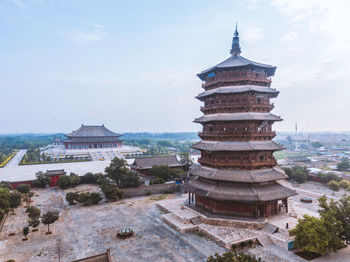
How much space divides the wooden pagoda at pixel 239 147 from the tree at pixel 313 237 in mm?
4656

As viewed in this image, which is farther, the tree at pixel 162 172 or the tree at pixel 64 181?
the tree at pixel 162 172

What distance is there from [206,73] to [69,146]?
7280cm

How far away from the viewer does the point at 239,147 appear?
2411cm

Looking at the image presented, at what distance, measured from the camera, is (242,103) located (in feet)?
84.3

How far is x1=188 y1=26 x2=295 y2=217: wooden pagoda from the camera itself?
2355cm

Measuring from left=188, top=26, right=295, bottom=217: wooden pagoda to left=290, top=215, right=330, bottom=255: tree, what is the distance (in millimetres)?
4656

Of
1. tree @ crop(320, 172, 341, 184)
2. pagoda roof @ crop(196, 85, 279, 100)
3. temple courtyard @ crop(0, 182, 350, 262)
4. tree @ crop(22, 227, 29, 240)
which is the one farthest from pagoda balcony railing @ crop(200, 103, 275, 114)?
tree @ crop(320, 172, 341, 184)

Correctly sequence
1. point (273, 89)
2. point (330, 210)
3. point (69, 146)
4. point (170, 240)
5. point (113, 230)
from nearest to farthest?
point (330, 210)
point (170, 240)
point (113, 230)
point (273, 89)
point (69, 146)

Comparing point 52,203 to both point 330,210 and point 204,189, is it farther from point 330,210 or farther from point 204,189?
point 330,210

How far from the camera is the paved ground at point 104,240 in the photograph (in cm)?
1841

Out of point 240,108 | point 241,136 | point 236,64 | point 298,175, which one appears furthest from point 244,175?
point 298,175

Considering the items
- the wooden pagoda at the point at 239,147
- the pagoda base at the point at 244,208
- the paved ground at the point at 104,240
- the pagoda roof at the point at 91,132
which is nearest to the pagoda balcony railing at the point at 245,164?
the wooden pagoda at the point at 239,147

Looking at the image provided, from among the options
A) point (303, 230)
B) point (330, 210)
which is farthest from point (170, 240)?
point (330, 210)

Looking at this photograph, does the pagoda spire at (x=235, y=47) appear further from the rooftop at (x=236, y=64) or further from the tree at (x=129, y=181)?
the tree at (x=129, y=181)
